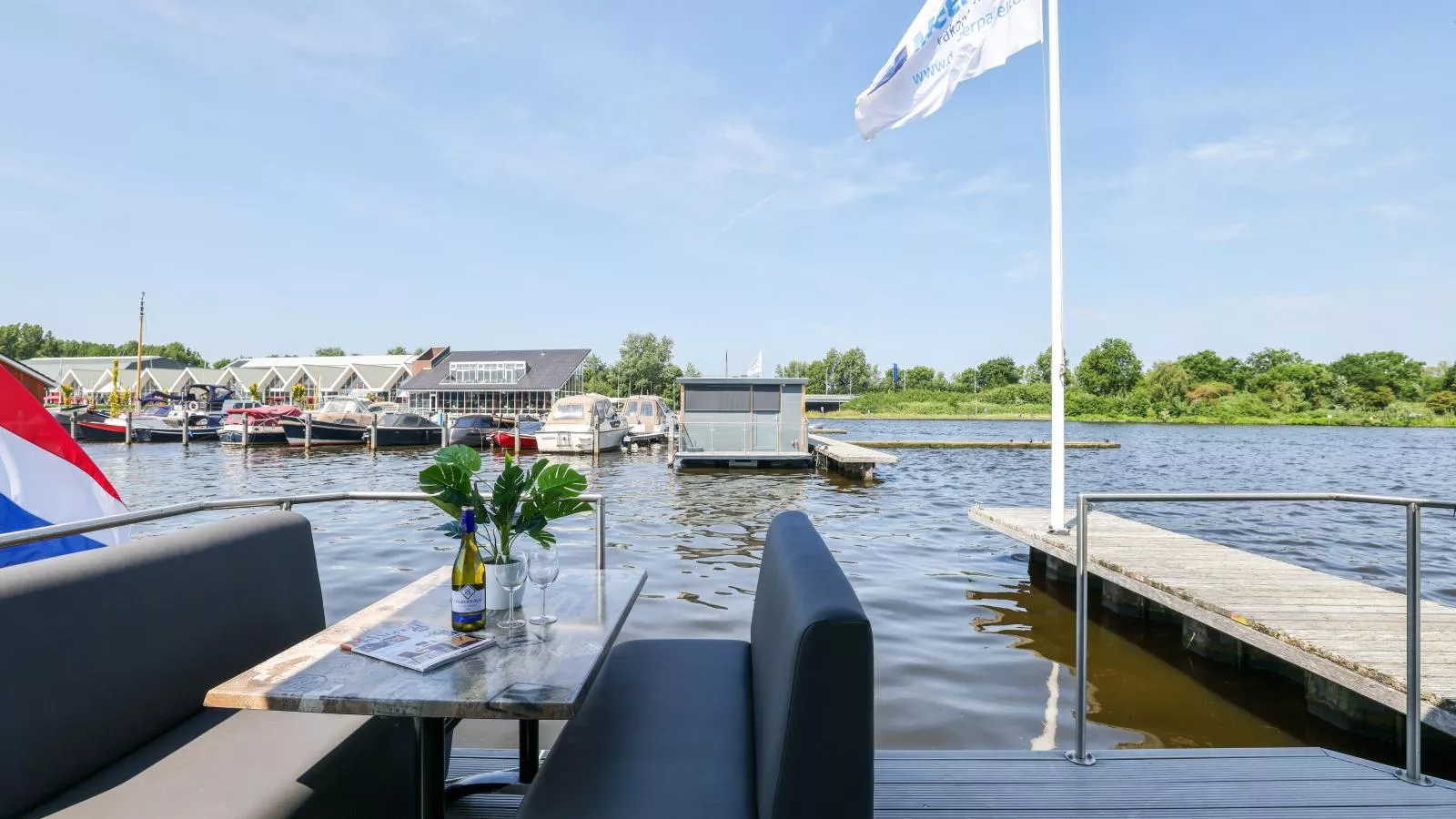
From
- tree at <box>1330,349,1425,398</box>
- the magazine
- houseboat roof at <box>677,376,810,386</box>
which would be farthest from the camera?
tree at <box>1330,349,1425,398</box>

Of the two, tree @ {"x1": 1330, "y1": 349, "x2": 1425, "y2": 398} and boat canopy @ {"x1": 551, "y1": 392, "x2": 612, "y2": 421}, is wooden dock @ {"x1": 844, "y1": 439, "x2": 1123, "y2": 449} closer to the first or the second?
boat canopy @ {"x1": 551, "y1": 392, "x2": 612, "y2": 421}

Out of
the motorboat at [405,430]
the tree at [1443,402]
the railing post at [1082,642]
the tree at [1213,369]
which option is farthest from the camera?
the tree at [1213,369]

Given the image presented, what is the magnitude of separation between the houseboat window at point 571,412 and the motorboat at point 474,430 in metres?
2.58

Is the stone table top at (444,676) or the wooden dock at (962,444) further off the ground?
the stone table top at (444,676)

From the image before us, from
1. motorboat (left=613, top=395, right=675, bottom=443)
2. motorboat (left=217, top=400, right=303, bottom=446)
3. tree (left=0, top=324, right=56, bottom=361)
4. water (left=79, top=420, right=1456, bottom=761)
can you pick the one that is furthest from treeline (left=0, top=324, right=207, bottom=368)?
water (left=79, top=420, right=1456, bottom=761)

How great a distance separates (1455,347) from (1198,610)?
8791 cm

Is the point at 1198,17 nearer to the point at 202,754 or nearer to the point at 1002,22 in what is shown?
the point at 1002,22

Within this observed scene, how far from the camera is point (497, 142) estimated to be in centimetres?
1638

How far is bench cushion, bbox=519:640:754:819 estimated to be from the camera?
4.74 ft

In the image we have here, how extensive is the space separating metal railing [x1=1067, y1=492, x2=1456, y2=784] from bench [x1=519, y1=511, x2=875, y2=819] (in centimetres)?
113

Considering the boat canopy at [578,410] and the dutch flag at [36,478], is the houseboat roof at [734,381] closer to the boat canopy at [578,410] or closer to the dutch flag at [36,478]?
the boat canopy at [578,410]

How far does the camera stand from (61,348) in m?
93.2

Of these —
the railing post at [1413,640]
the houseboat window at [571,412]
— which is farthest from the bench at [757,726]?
the houseboat window at [571,412]

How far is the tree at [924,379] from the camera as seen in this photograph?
81500 millimetres
